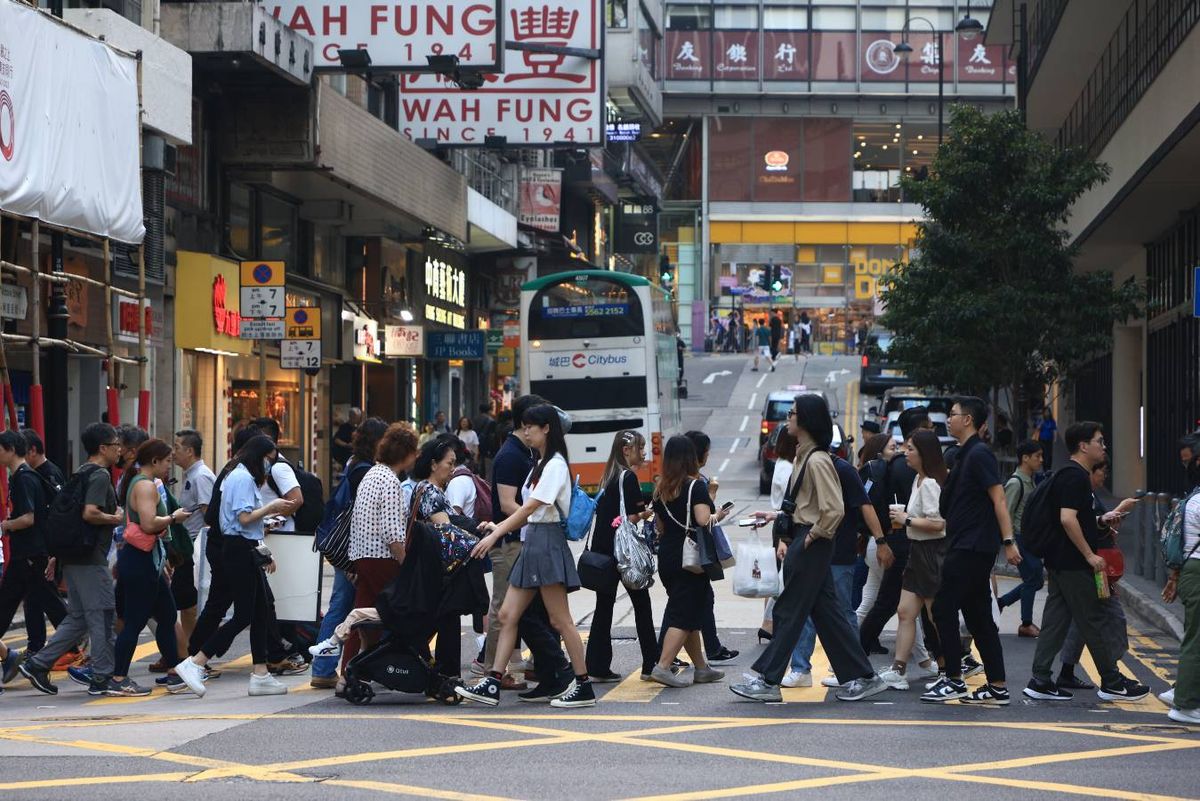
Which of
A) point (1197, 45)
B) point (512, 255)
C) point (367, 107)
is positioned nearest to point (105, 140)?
point (1197, 45)

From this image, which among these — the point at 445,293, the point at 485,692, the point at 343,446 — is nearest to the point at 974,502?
the point at 485,692

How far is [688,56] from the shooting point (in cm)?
7406

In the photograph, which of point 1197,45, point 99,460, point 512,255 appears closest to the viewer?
point 99,460

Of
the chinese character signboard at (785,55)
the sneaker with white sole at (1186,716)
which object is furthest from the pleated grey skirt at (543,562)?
the chinese character signboard at (785,55)

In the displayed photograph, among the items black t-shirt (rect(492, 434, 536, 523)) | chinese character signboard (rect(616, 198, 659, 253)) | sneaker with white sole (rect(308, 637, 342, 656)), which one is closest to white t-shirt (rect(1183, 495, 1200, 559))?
black t-shirt (rect(492, 434, 536, 523))

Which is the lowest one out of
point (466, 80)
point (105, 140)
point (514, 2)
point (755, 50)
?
point (105, 140)

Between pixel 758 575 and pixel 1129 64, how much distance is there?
16559 mm

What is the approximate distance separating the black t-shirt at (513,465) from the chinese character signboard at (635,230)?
5155 cm

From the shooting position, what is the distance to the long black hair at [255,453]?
443 inches

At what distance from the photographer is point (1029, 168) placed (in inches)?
1042

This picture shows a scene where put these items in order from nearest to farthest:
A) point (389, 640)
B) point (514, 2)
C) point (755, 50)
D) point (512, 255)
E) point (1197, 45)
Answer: point (389, 640), point (1197, 45), point (514, 2), point (512, 255), point (755, 50)

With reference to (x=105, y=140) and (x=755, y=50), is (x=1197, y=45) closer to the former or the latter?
(x=105, y=140)

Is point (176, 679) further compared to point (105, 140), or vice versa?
point (105, 140)

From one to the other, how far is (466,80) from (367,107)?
7.39 meters
